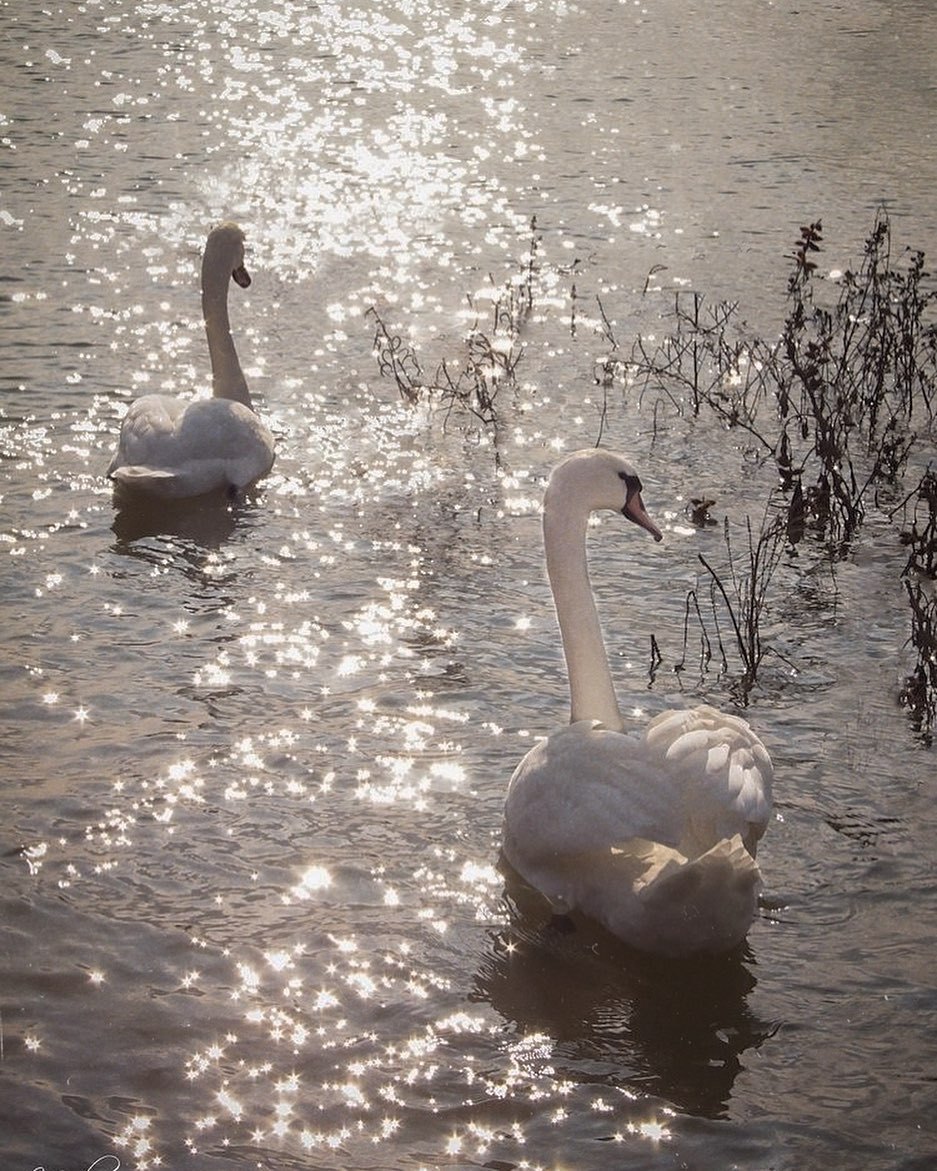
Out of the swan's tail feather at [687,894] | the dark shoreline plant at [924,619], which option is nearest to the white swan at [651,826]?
the swan's tail feather at [687,894]

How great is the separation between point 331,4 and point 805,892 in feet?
88.2

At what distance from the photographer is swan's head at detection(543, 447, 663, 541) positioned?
248 inches

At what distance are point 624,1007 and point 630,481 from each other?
197cm

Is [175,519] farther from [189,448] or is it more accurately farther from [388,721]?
[388,721]

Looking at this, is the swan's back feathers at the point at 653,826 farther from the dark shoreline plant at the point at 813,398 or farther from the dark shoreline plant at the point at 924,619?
the dark shoreline plant at the point at 813,398

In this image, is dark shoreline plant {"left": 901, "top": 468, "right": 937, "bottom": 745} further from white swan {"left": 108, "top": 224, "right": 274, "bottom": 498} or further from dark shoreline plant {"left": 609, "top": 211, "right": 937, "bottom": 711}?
white swan {"left": 108, "top": 224, "right": 274, "bottom": 498}

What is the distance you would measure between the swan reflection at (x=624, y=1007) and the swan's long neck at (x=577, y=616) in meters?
0.83

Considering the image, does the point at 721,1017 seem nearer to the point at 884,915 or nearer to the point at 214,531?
the point at 884,915

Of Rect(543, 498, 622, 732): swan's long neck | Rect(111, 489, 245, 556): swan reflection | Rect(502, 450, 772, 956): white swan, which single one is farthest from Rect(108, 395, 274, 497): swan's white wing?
Rect(502, 450, 772, 956): white swan

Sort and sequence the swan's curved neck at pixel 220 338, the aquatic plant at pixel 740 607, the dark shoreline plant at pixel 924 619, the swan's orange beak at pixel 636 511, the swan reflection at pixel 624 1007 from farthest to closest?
1. the swan's curved neck at pixel 220 338
2. the aquatic plant at pixel 740 607
3. the dark shoreline plant at pixel 924 619
4. the swan's orange beak at pixel 636 511
5. the swan reflection at pixel 624 1007

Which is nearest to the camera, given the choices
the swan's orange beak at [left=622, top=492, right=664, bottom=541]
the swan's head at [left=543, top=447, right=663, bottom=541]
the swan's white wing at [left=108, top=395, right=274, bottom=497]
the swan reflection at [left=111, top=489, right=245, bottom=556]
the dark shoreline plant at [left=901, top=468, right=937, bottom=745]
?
the swan's head at [left=543, top=447, right=663, bottom=541]

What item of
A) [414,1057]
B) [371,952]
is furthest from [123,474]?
[414,1057]
